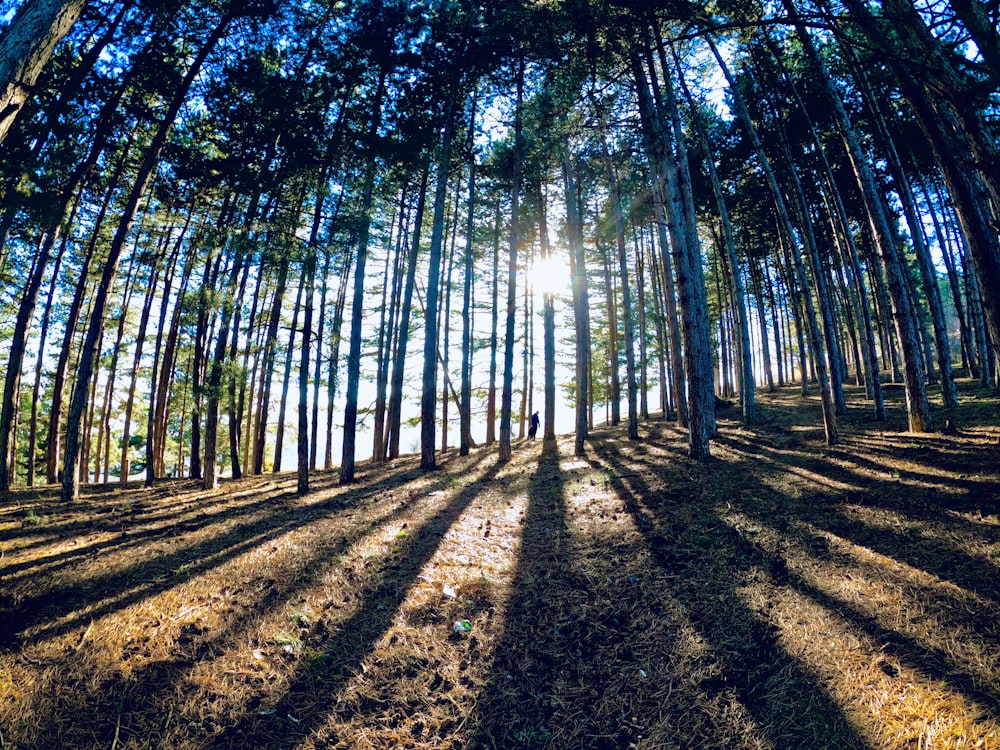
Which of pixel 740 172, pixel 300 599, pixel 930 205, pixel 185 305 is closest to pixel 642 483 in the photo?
pixel 300 599

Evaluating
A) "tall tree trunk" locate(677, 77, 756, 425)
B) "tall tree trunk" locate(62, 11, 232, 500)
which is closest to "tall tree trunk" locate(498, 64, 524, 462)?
"tall tree trunk" locate(677, 77, 756, 425)

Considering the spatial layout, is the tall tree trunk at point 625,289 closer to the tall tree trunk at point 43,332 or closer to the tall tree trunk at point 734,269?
the tall tree trunk at point 734,269

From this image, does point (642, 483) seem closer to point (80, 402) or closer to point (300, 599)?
point (300, 599)

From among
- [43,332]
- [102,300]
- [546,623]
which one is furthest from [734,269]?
[43,332]

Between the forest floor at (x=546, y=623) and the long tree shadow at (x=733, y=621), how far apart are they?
2cm

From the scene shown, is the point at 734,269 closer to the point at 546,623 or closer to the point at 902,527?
the point at 902,527

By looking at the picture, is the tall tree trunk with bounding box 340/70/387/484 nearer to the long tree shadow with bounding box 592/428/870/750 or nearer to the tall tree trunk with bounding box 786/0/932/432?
the long tree shadow with bounding box 592/428/870/750

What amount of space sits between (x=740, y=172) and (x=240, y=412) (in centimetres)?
2381

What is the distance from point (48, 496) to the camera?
991 centimetres

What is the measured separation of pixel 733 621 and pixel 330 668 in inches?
139

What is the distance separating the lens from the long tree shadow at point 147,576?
347cm

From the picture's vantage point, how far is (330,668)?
3.18 meters

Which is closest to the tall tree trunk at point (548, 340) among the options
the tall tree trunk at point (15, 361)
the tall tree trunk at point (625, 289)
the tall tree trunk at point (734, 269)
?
the tall tree trunk at point (625, 289)

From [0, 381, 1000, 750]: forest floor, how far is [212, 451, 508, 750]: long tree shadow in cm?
2
